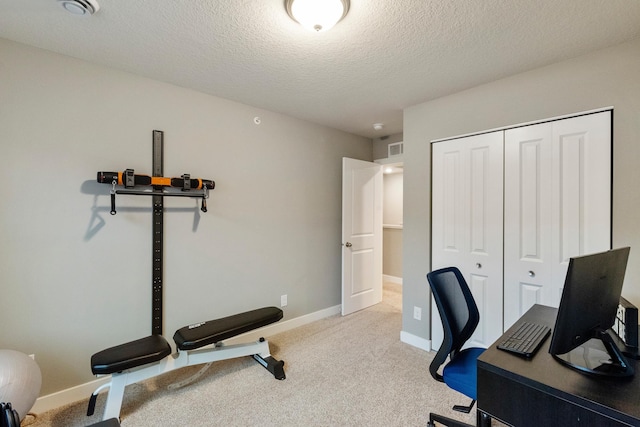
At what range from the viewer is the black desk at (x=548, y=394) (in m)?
0.89

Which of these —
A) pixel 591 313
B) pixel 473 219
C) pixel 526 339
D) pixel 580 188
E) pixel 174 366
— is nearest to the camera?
pixel 591 313

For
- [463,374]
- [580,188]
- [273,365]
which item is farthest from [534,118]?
[273,365]

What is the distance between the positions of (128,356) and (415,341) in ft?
8.08

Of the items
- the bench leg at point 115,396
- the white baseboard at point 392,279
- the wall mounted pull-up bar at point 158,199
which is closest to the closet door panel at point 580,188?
the wall mounted pull-up bar at point 158,199

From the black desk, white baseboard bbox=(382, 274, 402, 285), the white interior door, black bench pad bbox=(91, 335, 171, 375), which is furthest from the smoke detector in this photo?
white baseboard bbox=(382, 274, 402, 285)

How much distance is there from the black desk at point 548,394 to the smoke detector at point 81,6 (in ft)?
8.20

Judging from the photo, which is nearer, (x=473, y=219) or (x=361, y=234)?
(x=473, y=219)

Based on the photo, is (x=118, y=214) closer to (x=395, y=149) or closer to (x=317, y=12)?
(x=317, y=12)

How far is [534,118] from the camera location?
224 centimetres

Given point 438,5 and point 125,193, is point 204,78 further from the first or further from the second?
point 438,5

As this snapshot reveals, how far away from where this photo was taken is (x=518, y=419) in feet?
3.35

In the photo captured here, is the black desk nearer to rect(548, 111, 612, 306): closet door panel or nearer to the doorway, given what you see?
rect(548, 111, 612, 306): closet door panel

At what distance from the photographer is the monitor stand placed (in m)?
1.04

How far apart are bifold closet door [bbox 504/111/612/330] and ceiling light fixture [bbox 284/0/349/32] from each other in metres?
1.69
